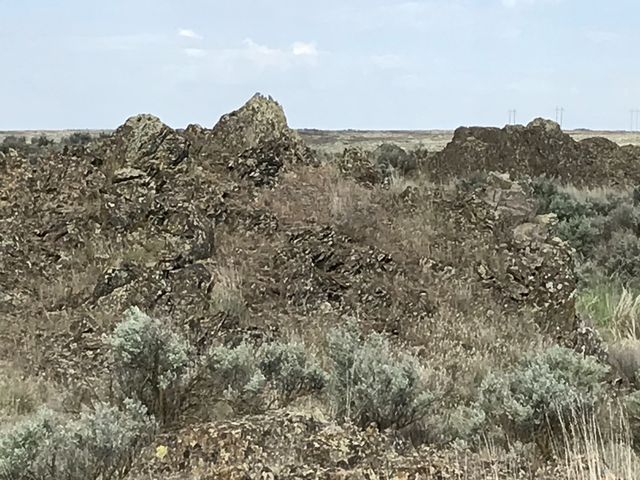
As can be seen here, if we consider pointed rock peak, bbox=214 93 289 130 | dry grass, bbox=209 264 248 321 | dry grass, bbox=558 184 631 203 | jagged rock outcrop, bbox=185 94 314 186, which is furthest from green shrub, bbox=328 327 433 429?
dry grass, bbox=558 184 631 203

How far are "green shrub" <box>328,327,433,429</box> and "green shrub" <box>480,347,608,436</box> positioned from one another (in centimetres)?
37

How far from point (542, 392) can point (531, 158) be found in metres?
17.8

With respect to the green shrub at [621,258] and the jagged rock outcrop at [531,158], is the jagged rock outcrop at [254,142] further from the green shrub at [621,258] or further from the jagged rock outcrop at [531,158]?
the jagged rock outcrop at [531,158]

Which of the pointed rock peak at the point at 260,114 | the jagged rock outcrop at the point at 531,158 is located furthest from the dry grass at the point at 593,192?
the pointed rock peak at the point at 260,114

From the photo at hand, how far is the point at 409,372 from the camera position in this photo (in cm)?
438

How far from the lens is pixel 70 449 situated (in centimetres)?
340

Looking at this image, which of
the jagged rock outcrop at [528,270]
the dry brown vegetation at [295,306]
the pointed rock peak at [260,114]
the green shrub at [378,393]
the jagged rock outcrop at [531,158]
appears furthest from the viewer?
the jagged rock outcrop at [531,158]

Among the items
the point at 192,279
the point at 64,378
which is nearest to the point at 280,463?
the point at 64,378

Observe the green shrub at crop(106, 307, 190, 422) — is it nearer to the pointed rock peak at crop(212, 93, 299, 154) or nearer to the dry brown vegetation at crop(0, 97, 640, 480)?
the dry brown vegetation at crop(0, 97, 640, 480)

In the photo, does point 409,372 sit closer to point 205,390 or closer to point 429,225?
point 205,390

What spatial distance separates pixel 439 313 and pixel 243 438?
11.6 feet

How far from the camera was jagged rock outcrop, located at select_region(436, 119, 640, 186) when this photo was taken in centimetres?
2055

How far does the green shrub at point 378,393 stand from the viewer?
416 cm

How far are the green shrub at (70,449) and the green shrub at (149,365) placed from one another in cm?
57
